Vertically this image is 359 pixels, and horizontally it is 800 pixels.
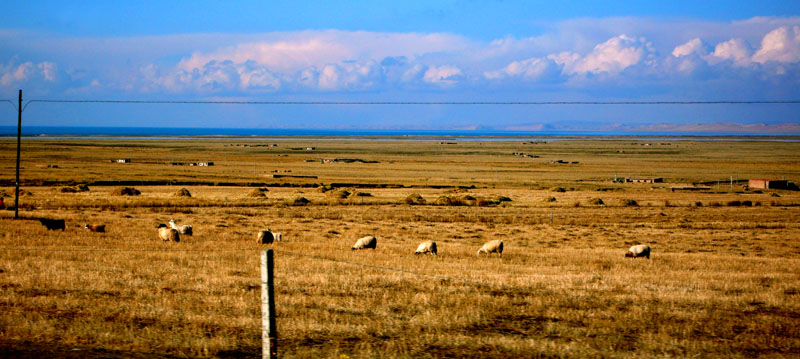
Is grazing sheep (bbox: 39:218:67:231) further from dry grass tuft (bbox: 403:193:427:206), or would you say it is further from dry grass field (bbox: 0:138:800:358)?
dry grass tuft (bbox: 403:193:427:206)

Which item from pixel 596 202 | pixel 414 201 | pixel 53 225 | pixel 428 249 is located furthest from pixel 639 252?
pixel 596 202

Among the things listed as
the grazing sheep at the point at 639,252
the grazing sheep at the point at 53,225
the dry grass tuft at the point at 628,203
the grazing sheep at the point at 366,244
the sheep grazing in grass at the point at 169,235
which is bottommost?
the grazing sheep at the point at 639,252

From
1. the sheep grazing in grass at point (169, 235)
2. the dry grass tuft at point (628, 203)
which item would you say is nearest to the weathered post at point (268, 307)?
the sheep grazing in grass at point (169, 235)

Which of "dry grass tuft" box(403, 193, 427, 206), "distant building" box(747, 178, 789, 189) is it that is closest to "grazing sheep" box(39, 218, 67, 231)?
"dry grass tuft" box(403, 193, 427, 206)

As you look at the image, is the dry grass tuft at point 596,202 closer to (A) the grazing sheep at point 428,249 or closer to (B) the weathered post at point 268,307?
(A) the grazing sheep at point 428,249

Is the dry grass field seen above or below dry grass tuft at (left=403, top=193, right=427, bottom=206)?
below

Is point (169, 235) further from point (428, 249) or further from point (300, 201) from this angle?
point (300, 201)

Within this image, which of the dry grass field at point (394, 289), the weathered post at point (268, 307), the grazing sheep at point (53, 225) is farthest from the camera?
the grazing sheep at point (53, 225)

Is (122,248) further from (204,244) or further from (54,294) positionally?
(54,294)

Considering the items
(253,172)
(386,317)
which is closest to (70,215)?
(386,317)

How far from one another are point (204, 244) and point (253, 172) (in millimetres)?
83479

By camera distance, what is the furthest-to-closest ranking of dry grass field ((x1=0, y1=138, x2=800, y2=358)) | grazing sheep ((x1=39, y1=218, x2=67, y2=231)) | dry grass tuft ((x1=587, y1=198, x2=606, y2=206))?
dry grass tuft ((x1=587, y1=198, x2=606, y2=206))
grazing sheep ((x1=39, y1=218, x2=67, y2=231))
dry grass field ((x1=0, y1=138, x2=800, y2=358))

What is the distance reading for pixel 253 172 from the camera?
110438 millimetres

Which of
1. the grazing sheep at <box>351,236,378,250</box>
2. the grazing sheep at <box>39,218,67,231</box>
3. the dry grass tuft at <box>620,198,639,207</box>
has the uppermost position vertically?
the dry grass tuft at <box>620,198,639,207</box>
